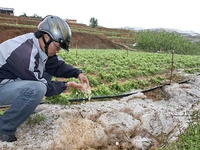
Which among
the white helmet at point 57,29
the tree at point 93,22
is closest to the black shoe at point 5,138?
the white helmet at point 57,29

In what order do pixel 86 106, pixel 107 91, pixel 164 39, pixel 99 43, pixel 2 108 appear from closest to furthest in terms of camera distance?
pixel 2 108
pixel 86 106
pixel 107 91
pixel 164 39
pixel 99 43

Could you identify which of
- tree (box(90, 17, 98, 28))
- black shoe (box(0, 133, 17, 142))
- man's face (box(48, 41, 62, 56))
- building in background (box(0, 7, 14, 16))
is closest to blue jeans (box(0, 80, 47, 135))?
black shoe (box(0, 133, 17, 142))

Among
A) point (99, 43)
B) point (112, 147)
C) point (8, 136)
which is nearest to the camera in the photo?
point (8, 136)

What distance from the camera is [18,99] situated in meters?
2.62

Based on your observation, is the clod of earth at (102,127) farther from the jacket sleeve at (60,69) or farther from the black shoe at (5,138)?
the jacket sleeve at (60,69)

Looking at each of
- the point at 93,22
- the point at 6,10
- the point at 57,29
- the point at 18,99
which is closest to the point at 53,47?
the point at 57,29

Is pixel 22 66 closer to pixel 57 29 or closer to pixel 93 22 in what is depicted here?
pixel 57 29

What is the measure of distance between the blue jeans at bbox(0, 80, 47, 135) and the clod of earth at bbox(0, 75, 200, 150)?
0.85ft

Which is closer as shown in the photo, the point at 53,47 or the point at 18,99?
the point at 18,99

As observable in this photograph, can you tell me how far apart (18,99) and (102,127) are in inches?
55.0

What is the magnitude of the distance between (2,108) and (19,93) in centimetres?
130

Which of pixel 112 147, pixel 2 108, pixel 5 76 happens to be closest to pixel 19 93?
pixel 5 76

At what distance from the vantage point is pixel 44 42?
2.76 metres

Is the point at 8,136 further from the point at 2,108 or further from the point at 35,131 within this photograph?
the point at 2,108
